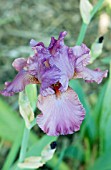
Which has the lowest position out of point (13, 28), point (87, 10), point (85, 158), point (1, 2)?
point (85, 158)

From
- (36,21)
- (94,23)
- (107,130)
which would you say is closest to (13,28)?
(36,21)

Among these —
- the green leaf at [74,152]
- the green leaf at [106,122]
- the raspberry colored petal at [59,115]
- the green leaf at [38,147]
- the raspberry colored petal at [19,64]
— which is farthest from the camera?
the green leaf at [74,152]

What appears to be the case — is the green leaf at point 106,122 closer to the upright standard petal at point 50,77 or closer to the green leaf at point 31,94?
the green leaf at point 31,94

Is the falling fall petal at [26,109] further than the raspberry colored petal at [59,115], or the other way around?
the falling fall petal at [26,109]

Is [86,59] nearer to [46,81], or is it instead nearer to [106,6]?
[46,81]

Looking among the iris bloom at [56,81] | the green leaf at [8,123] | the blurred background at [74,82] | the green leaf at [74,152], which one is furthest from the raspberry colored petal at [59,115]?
the green leaf at [74,152]

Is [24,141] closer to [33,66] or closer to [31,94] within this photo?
[31,94]
